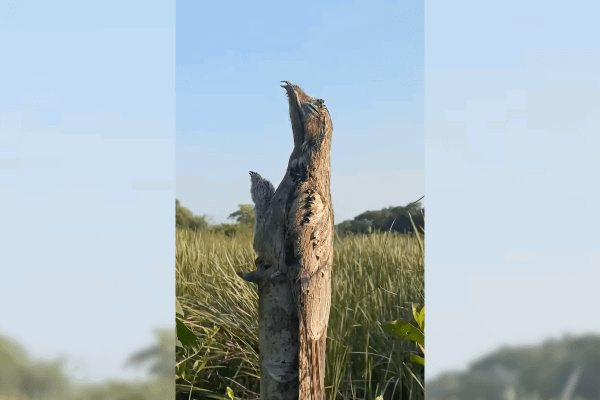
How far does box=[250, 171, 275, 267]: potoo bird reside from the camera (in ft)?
6.81

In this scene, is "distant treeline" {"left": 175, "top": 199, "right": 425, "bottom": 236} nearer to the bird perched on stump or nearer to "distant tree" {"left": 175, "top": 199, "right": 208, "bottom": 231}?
"distant tree" {"left": 175, "top": 199, "right": 208, "bottom": 231}

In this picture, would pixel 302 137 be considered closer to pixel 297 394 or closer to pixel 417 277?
pixel 297 394

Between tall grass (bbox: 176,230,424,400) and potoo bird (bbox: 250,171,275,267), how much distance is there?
3.39 ft

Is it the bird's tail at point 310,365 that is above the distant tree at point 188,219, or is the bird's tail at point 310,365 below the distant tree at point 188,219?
below

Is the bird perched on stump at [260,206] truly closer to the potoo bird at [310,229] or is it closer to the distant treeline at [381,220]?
the potoo bird at [310,229]


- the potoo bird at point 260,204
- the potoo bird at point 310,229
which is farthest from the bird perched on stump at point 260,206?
the potoo bird at point 310,229

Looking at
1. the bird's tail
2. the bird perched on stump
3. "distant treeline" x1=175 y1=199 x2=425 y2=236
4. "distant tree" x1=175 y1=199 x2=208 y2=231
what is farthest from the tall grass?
the bird perched on stump

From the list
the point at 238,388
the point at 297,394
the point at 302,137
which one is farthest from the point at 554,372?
the point at 238,388

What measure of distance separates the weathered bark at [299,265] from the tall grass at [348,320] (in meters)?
0.88

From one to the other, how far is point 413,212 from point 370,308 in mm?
604

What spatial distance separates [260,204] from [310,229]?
0.29m

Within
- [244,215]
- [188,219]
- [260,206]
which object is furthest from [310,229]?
[188,219]

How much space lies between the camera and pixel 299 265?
6.39 feet

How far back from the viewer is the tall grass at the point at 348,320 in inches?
119
